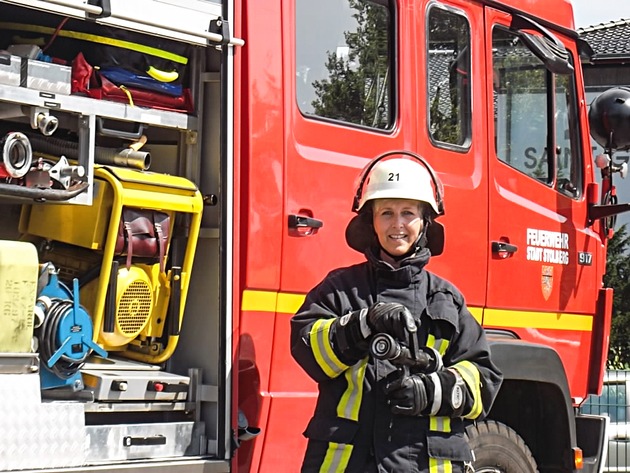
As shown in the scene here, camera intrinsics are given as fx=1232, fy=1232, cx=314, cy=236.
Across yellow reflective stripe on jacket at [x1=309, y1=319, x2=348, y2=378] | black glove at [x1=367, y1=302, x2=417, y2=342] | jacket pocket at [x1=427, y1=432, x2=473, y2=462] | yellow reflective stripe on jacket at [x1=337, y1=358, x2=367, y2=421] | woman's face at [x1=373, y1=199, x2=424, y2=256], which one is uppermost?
woman's face at [x1=373, y1=199, x2=424, y2=256]

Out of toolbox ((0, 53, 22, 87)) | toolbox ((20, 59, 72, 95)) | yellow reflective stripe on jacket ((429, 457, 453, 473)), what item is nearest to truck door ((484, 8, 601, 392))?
yellow reflective stripe on jacket ((429, 457, 453, 473))

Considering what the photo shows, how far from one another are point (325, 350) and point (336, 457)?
35cm

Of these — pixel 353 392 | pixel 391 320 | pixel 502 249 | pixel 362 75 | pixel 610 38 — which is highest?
pixel 610 38

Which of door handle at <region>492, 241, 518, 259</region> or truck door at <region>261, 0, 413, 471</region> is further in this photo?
door handle at <region>492, 241, 518, 259</region>

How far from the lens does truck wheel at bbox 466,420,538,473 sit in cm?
562

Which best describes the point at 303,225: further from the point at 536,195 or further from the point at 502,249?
the point at 536,195

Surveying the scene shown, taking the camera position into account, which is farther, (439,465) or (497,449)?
(497,449)

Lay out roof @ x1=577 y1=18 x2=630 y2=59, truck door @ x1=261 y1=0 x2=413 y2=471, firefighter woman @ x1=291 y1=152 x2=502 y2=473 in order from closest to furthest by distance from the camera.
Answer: firefighter woman @ x1=291 y1=152 x2=502 y2=473 < truck door @ x1=261 y1=0 x2=413 y2=471 < roof @ x1=577 y1=18 x2=630 y2=59

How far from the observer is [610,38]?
100 feet

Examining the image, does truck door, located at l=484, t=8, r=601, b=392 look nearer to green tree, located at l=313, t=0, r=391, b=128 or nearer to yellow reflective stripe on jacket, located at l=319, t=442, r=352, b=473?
green tree, located at l=313, t=0, r=391, b=128

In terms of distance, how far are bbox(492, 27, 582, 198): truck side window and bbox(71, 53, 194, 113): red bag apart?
196 centimetres

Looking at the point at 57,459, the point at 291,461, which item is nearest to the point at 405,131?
Result: the point at 291,461

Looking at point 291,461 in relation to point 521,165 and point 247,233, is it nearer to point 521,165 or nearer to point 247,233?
point 247,233

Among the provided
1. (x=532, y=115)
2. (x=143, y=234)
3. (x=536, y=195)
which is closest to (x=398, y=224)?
(x=143, y=234)
